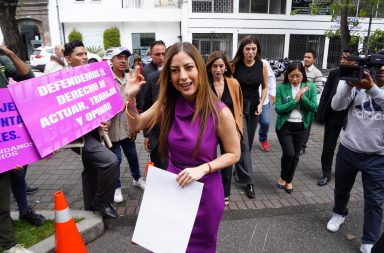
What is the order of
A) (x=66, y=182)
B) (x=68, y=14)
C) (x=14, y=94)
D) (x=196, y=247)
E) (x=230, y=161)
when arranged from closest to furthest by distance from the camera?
(x=230, y=161), (x=196, y=247), (x=14, y=94), (x=66, y=182), (x=68, y=14)

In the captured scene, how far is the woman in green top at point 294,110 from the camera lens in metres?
4.09

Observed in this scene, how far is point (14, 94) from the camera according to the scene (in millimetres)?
2625

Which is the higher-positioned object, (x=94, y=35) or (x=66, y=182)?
(x=94, y=35)

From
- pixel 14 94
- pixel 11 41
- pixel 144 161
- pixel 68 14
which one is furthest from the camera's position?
pixel 68 14

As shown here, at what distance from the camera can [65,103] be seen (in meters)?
3.01

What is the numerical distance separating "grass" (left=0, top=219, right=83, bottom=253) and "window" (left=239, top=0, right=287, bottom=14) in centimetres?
2387

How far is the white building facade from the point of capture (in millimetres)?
23547

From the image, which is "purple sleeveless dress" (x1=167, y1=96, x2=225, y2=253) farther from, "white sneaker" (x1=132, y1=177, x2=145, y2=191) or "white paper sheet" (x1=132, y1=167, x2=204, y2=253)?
"white sneaker" (x1=132, y1=177, x2=145, y2=191)

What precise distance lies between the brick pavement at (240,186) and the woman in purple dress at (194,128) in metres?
1.80

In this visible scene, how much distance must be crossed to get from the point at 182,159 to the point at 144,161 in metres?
3.58

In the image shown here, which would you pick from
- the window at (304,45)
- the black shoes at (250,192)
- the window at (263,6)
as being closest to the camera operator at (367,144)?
the black shoes at (250,192)

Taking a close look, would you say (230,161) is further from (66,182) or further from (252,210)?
(66,182)

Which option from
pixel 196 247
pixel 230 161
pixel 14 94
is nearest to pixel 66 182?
pixel 14 94

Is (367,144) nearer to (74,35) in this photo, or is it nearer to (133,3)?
(74,35)
